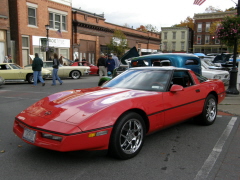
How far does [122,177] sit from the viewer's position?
302 centimetres

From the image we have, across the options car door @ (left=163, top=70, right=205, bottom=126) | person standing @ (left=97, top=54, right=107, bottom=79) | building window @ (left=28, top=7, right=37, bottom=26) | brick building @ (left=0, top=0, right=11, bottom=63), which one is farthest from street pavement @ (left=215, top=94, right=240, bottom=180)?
building window @ (left=28, top=7, right=37, bottom=26)

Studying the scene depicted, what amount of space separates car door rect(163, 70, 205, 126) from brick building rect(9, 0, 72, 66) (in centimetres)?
2002

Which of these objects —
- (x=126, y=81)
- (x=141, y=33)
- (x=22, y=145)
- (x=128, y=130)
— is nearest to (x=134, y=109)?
(x=128, y=130)

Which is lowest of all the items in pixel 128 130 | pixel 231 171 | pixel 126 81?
pixel 231 171

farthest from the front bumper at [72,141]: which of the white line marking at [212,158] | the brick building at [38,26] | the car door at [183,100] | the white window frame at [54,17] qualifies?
the white window frame at [54,17]

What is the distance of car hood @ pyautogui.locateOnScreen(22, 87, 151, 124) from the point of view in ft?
10.8

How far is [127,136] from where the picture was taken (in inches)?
140

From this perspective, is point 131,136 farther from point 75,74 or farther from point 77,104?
point 75,74

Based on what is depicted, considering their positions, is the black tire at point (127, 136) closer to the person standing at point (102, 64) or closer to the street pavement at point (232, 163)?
the street pavement at point (232, 163)

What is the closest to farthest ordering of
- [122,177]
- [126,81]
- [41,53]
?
[122,177] → [126,81] → [41,53]

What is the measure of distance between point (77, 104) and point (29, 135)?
78 centimetres

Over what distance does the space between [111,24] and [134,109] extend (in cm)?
3177

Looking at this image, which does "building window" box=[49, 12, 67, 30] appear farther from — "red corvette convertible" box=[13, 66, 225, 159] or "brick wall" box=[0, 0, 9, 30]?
"red corvette convertible" box=[13, 66, 225, 159]

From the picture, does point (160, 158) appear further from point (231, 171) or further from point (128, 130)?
point (231, 171)
